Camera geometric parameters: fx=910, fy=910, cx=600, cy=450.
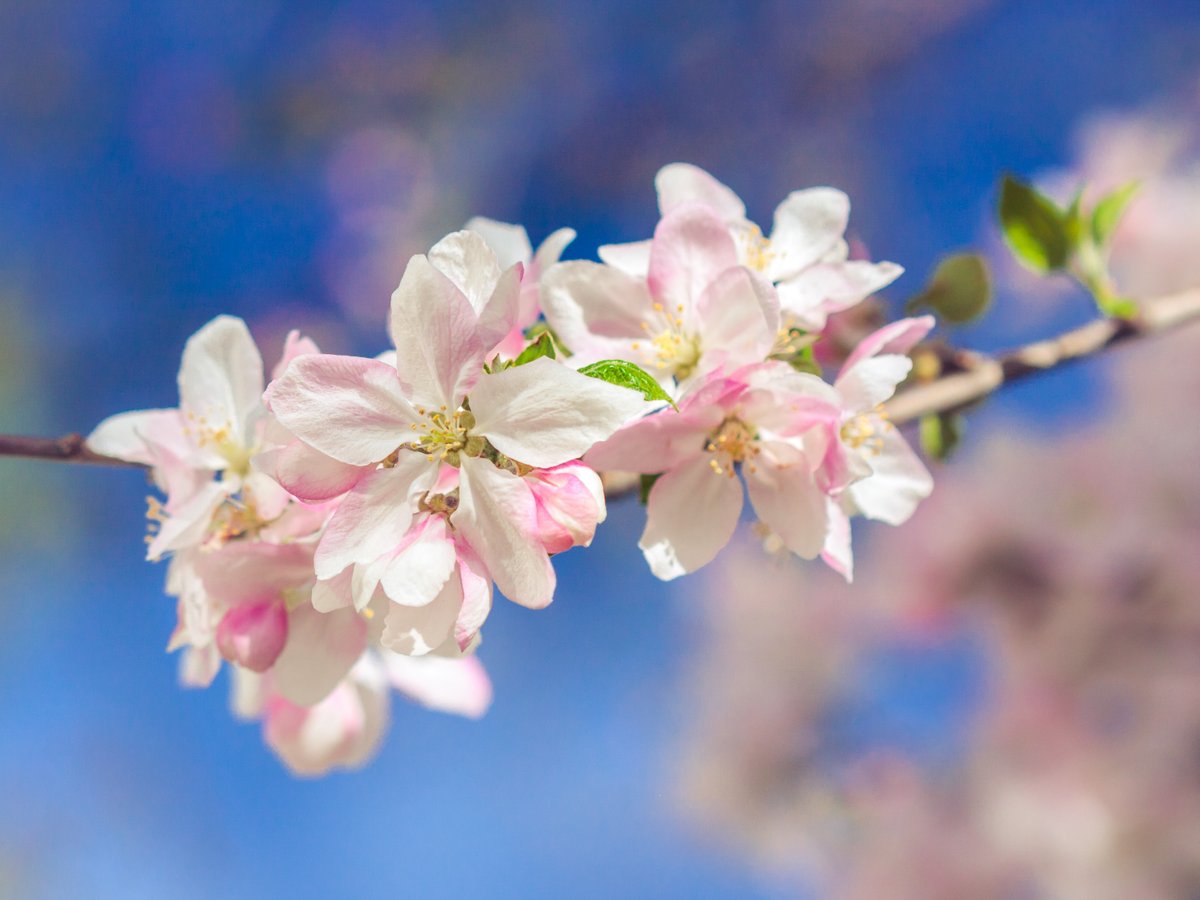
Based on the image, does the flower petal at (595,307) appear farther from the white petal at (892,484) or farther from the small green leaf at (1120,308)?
the small green leaf at (1120,308)

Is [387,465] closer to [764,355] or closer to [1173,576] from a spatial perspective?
[764,355]

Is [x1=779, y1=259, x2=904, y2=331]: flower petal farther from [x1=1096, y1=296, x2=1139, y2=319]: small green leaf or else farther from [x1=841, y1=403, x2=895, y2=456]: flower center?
[x1=1096, y1=296, x2=1139, y2=319]: small green leaf

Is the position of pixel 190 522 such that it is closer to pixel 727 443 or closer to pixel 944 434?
pixel 727 443

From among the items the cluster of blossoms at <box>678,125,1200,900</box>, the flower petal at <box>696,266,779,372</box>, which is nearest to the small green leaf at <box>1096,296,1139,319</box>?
the flower petal at <box>696,266,779,372</box>

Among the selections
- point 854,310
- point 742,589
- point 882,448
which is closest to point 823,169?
point 742,589

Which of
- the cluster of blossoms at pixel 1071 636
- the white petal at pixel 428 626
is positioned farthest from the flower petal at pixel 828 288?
the cluster of blossoms at pixel 1071 636

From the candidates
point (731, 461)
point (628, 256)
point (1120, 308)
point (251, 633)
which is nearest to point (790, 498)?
point (731, 461)
